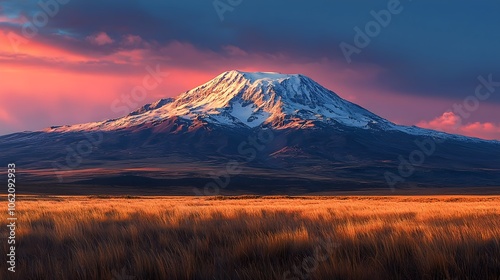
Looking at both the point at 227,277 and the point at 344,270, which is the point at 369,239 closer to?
the point at 344,270

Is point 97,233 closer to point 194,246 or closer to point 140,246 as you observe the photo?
point 140,246

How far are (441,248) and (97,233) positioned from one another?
17.5ft

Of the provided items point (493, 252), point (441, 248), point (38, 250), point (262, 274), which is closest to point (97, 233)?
point (38, 250)

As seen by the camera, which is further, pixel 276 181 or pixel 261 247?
pixel 276 181

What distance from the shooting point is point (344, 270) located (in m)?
5.06

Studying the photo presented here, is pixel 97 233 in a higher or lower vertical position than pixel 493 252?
higher

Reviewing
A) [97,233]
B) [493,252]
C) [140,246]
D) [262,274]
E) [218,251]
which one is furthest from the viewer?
[97,233]

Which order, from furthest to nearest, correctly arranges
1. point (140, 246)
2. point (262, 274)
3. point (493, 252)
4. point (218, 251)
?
point (140, 246) < point (218, 251) < point (493, 252) < point (262, 274)

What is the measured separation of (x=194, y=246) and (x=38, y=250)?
2353 millimetres

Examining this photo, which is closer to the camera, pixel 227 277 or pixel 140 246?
pixel 227 277

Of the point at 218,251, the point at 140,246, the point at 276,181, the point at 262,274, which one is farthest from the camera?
the point at 276,181

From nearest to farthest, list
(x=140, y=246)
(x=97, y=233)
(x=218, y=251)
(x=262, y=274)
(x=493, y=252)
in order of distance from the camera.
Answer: (x=262, y=274)
(x=493, y=252)
(x=218, y=251)
(x=140, y=246)
(x=97, y=233)

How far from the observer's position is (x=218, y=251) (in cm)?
631

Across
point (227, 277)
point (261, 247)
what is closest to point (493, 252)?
point (261, 247)
